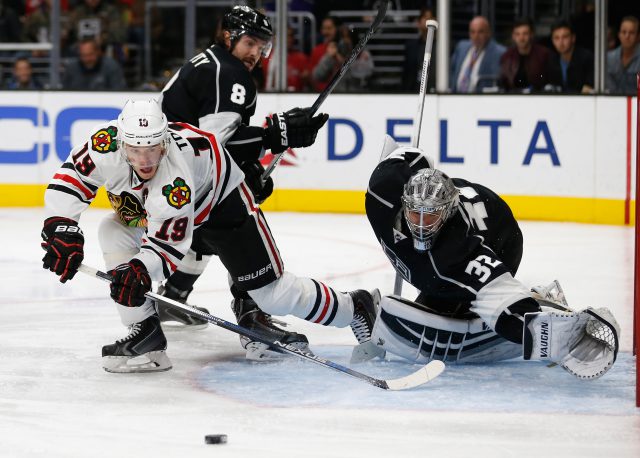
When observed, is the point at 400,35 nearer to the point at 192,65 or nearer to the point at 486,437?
the point at 192,65

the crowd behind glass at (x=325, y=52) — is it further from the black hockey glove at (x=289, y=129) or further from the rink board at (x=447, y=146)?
the black hockey glove at (x=289, y=129)

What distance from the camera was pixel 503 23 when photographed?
27.7ft

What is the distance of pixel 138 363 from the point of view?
364cm

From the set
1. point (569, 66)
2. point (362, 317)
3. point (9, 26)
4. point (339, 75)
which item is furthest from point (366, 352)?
point (9, 26)

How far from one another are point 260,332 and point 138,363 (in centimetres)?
46

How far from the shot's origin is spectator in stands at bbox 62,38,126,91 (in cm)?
786

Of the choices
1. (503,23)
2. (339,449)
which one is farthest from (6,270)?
(503,23)

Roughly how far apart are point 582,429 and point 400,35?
569 cm

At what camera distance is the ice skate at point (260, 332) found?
12.5ft

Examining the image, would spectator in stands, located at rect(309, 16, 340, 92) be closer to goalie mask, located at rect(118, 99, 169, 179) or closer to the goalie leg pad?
the goalie leg pad

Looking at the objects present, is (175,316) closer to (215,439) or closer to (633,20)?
(215,439)

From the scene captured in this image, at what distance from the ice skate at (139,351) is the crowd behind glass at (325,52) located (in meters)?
3.93

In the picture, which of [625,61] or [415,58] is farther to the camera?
[415,58]

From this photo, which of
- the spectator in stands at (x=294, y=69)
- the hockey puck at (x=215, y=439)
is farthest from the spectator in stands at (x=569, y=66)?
the hockey puck at (x=215, y=439)
